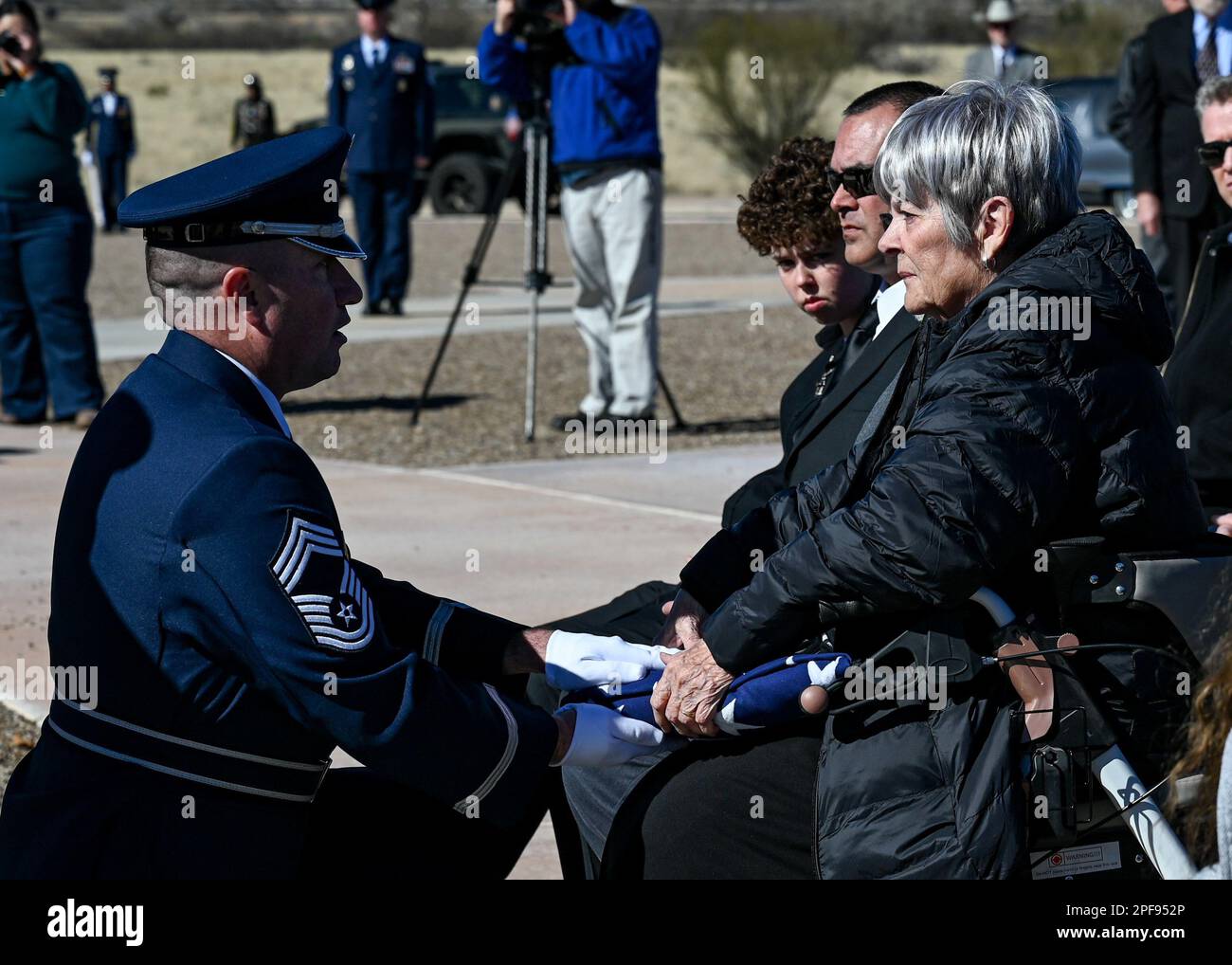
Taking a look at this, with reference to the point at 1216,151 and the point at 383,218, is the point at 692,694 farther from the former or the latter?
the point at 383,218

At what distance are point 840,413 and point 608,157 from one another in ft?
16.0

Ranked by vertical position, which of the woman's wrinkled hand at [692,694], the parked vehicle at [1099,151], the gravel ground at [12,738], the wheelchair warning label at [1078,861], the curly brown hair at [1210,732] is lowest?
the gravel ground at [12,738]

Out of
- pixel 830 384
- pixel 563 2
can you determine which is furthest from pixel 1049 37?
pixel 830 384

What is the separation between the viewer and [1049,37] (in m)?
43.0

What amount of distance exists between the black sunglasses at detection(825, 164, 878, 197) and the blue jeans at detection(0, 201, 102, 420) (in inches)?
243

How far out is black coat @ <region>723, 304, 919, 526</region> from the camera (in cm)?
383

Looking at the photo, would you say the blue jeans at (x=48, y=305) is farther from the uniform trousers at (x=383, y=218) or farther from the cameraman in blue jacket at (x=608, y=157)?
the uniform trousers at (x=383, y=218)

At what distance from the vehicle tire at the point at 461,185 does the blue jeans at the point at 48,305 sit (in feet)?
57.9

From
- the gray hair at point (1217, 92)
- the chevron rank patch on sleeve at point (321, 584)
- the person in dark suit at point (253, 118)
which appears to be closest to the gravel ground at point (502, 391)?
the gray hair at point (1217, 92)

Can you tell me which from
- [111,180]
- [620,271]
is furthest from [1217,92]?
[111,180]

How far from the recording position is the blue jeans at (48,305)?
912 cm

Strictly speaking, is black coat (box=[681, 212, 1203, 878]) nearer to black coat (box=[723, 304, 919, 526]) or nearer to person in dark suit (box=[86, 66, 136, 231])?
black coat (box=[723, 304, 919, 526])

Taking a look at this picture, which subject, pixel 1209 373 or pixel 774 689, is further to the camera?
pixel 1209 373

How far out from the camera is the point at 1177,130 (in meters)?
8.93
